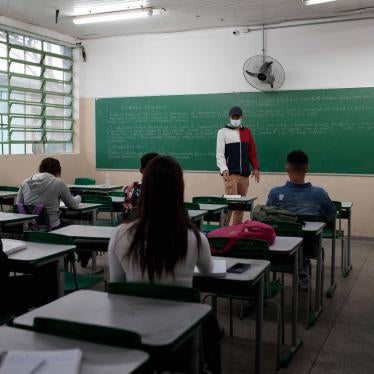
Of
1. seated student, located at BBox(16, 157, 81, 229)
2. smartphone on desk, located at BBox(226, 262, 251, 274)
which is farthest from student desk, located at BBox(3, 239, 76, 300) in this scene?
seated student, located at BBox(16, 157, 81, 229)

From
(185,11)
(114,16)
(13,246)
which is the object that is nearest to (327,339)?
(13,246)

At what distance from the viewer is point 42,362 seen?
1.38m

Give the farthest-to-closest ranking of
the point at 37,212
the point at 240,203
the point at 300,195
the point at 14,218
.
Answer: the point at 240,203 < the point at 37,212 < the point at 14,218 < the point at 300,195

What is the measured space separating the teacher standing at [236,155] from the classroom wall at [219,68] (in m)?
0.69

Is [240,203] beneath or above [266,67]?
beneath

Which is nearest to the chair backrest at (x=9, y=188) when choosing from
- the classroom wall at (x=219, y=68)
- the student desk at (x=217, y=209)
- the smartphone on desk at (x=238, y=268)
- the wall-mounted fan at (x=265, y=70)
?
the classroom wall at (x=219, y=68)

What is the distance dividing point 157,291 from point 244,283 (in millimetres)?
568

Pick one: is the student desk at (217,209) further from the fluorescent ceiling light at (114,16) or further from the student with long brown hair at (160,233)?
the fluorescent ceiling light at (114,16)

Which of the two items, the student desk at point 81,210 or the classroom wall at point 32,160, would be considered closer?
the student desk at point 81,210

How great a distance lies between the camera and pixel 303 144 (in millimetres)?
7605

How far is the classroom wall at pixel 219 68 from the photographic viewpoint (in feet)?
23.9

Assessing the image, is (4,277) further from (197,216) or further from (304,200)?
(304,200)

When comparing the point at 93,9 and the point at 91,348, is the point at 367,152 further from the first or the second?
the point at 91,348

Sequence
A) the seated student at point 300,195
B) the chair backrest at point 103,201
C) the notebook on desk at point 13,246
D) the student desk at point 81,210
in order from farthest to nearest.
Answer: the chair backrest at point 103,201 < the student desk at point 81,210 < the seated student at point 300,195 < the notebook on desk at point 13,246
